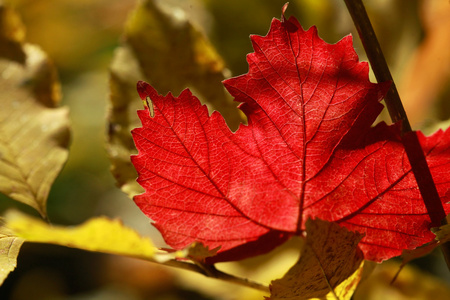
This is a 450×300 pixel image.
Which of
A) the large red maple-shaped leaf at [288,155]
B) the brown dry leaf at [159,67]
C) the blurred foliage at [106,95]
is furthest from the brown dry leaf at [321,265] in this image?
the blurred foliage at [106,95]

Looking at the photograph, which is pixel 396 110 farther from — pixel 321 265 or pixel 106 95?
pixel 106 95

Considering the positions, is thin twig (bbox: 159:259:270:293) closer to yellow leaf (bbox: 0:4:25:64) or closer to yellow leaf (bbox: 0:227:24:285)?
yellow leaf (bbox: 0:227:24:285)

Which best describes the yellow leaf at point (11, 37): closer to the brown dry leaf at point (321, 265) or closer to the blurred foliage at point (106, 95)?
the blurred foliage at point (106, 95)

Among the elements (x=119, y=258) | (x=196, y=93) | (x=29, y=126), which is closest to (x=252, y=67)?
(x=196, y=93)

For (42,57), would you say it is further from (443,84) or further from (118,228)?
(443,84)

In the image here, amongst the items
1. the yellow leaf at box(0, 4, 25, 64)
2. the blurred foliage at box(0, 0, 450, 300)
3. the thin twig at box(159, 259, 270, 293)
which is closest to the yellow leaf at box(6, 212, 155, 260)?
the thin twig at box(159, 259, 270, 293)

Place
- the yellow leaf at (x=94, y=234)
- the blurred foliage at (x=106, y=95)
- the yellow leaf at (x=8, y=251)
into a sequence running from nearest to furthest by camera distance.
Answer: the yellow leaf at (x=94, y=234), the yellow leaf at (x=8, y=251), the blurred foliage at (x=106, y=95)
